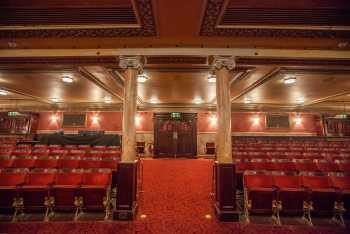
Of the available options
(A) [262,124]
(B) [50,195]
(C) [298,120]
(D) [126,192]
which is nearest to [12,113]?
(B) [50,195]

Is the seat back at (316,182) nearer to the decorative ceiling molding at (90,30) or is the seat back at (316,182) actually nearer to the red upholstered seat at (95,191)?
the red upholstered seat at (95,191)

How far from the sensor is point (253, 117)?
42.6 ft

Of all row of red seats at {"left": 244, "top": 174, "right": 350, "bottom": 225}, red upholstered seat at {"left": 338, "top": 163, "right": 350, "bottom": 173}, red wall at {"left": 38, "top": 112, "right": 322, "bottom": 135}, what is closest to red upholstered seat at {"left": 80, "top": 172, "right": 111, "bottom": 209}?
Result: row of red seats at {"left": 244, "top": 174, "right": 350, "bottom": 225}

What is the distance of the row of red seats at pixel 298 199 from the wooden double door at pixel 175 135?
28.2 feet

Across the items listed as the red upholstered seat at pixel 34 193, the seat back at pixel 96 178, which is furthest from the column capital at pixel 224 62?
the red upholstered seat at pixel 34 193

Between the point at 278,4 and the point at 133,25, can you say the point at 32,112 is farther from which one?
the point at 278,4

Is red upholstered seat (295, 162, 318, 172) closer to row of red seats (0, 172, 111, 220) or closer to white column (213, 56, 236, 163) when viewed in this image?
white column (213, 56, 236, 163)

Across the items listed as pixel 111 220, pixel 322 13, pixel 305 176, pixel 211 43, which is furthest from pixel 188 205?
pixel 322 13

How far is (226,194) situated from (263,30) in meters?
3.63

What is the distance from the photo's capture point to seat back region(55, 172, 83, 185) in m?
3.55

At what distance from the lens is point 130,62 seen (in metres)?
4.15

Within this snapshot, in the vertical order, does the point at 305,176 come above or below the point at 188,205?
above

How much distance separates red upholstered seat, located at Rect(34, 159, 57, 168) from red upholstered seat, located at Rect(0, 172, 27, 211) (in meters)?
1.04

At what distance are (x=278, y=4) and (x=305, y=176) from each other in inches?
138
